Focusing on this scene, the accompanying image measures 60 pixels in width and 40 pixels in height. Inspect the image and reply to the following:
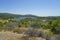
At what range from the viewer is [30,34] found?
55.7ft

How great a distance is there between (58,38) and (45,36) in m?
1.42

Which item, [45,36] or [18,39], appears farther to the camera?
[45,36]

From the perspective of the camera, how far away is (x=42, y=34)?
1678 centimetres

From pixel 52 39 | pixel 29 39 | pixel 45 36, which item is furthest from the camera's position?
pixel 45 36

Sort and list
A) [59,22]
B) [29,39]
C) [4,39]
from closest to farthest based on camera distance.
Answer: [4,39] < [29,39] < [59,22]

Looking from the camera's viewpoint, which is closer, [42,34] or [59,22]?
[42,34]

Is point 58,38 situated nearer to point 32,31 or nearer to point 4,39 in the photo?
point 32,31

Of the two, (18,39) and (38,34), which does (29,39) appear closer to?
(18,39)

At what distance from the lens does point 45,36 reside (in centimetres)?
1645

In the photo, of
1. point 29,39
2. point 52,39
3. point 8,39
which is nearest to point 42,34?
point 52,39

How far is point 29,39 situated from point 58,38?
3.80 meters

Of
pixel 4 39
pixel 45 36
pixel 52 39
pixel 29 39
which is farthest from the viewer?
pixel 45 36

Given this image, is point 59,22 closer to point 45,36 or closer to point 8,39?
point 45,36

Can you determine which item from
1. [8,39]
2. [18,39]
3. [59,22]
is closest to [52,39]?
[18,39]
